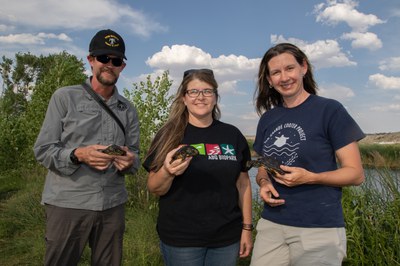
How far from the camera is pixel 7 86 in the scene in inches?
1703

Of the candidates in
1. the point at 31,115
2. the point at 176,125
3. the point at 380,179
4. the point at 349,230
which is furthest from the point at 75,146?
the point at 31,115

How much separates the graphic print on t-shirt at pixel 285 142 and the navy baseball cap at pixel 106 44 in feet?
5.72

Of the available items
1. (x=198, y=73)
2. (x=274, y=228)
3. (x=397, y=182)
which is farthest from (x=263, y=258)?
(x=397, y=182)

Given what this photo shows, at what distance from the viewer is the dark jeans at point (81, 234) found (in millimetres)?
3219

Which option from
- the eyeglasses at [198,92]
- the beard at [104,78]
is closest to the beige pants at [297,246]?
the eyeglasses at [198,92]

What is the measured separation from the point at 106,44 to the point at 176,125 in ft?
3.76

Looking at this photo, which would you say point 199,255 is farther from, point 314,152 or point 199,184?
point 314,152

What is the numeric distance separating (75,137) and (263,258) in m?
2.03

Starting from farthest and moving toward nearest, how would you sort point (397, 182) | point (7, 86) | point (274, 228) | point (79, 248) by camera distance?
point (7, 86) < point (397, 182) < point (79, 248) < point (274, 228)

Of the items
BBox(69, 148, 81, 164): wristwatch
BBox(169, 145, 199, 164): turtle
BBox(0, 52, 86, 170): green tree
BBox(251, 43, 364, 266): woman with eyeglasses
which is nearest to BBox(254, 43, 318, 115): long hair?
BBox(251, 43, 364, 266): woman with eyeglasses

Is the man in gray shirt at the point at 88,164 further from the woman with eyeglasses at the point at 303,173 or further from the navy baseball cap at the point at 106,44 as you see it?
the woman with eyeglasses at the point at 303,173

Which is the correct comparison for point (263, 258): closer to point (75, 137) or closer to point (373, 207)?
point (75, 137)

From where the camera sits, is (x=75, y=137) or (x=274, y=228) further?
(x=75, y=137)

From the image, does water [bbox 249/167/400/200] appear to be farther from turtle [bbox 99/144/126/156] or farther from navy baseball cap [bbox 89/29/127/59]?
navy baseball cap [bbox 89/29/127/59]
